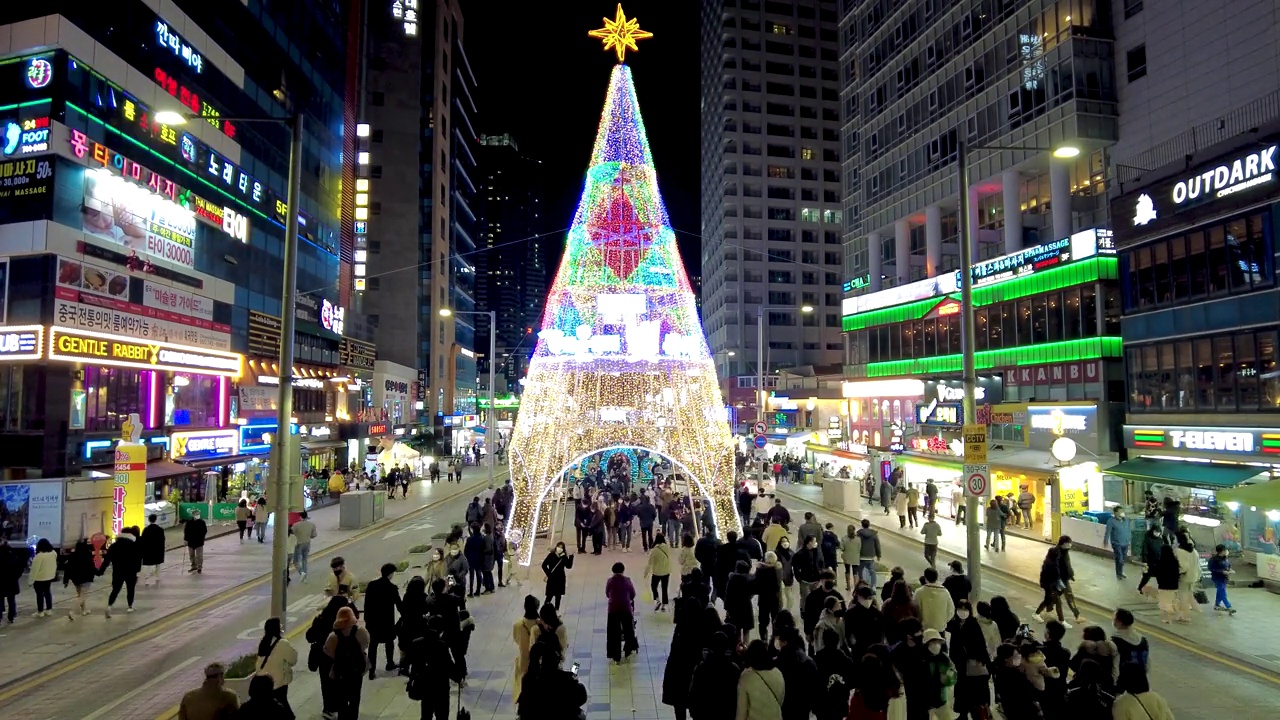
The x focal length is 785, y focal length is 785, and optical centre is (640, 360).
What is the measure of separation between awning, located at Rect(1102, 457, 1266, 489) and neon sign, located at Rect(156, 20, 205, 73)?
118 ft

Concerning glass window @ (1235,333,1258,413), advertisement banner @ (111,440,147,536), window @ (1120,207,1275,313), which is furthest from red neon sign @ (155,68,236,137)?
glass window @ (1235,333,1258,413)

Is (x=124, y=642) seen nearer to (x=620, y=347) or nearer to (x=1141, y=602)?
(x=620, y=347)

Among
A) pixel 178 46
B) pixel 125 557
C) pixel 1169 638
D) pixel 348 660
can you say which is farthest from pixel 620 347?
pixel 178 46

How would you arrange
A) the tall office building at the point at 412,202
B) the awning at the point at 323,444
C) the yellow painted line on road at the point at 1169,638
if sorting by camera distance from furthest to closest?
1. the tall office building at the point at 412,202
2. the awning at the point at 323,444
3. the yellow painted line on road at the point at 1169,638

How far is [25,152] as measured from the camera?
2392 cm

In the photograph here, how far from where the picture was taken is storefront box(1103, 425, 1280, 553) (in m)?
17.8

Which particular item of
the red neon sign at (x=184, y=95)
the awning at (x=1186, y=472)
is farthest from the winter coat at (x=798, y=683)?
the red neon sign at (x=184, y=95)

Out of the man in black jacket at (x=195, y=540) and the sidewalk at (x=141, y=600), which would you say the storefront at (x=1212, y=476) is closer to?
the sidewalk at (x=141, y=600)

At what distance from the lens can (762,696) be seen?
6398 millimetres

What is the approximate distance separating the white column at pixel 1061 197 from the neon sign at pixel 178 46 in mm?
37578

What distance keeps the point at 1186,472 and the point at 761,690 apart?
19.3 metres

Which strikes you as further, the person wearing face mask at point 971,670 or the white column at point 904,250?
the white column at point 904,250

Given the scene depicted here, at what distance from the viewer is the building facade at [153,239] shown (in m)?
23.7

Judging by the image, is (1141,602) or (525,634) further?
(1141,602)
